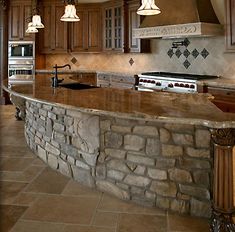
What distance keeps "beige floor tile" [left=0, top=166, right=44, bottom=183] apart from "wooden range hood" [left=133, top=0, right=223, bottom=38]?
313cm

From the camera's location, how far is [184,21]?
501cm

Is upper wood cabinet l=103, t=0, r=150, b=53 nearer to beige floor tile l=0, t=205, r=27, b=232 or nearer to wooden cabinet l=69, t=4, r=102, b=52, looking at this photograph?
wooden cabinet l=69, t=4, r=102, b=52

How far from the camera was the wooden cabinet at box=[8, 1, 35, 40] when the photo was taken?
7445 millimetres

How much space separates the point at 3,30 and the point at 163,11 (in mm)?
4134

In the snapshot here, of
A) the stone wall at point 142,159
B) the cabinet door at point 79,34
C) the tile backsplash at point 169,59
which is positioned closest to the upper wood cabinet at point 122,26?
the tile backsplash at point 169,59

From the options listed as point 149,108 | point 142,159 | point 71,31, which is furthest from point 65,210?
point 71,31

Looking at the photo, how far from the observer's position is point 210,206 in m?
2.32

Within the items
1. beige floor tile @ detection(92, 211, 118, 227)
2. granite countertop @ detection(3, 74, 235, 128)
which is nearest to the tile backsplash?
granite countertop @ detection(3, 74, 235, 128)

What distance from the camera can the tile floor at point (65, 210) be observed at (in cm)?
223

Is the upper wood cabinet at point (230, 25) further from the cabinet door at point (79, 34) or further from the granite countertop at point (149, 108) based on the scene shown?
the cabinet door at point (79, 34)

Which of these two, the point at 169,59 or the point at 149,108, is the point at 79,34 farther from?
the point at 149,108

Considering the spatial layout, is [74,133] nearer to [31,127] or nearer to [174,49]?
[31,127]

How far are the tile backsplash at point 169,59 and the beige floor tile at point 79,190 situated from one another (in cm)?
305

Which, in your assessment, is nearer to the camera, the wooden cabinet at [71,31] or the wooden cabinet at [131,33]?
the wooden cabinet at [131,33]
